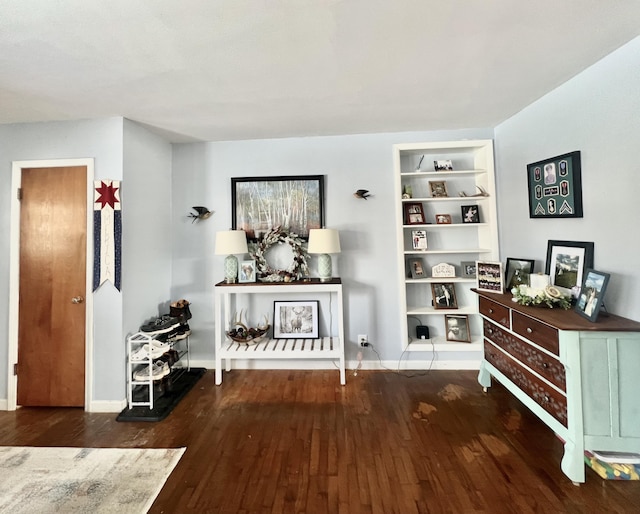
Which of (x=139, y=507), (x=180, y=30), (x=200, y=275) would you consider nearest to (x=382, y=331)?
(x=200, y=275)

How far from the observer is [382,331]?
310 centimetres

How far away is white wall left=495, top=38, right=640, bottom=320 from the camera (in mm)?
1732

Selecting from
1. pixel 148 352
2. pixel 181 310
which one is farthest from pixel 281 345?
pixel 148 352

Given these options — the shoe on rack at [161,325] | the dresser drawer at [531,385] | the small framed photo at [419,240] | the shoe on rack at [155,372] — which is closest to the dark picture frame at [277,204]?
the small framed photo at [419,240]

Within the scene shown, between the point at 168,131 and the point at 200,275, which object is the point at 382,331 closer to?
the point at 200,275

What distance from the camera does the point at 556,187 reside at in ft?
7.40

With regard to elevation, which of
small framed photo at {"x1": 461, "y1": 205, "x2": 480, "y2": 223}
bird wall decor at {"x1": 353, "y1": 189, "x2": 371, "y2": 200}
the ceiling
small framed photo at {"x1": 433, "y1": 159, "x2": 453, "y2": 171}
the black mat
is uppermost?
the ceiling

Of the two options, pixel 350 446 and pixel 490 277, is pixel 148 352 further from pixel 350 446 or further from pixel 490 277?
pixel 490 277

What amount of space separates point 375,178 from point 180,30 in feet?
6.86

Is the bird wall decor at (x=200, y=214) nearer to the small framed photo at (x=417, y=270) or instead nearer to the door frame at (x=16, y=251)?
the door frame at (x=16, y=251)

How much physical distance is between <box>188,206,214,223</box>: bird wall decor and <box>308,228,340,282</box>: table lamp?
1.15 meters

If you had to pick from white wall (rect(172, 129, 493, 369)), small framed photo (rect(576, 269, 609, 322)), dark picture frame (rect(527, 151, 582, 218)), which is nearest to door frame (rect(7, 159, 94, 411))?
white wall (rect(172, 129, 493, 369))

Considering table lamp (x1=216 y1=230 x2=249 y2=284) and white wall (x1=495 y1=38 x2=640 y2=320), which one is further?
table lamp (x1=216 y1=230 x2=249 y2=284)

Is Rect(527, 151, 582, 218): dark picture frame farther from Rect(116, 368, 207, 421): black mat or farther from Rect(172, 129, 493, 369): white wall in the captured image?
Rect(116, 368, 207, 421): black mat
